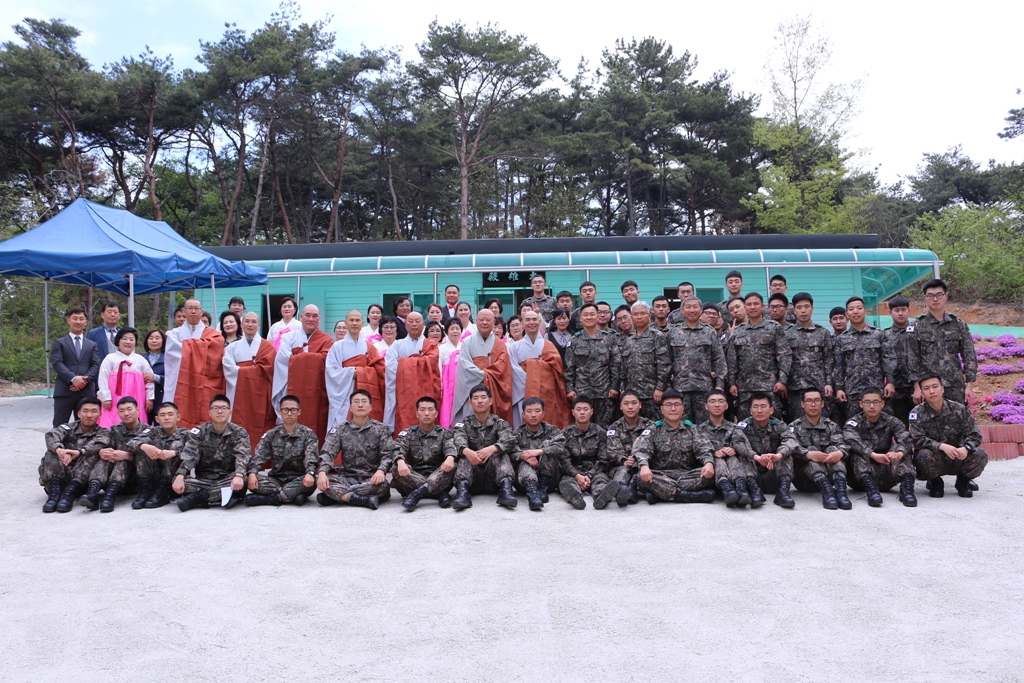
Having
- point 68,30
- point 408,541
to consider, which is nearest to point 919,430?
point 408,541

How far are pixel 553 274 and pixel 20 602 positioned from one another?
34.8 feet

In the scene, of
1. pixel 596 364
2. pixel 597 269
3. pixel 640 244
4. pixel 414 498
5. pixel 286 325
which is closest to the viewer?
pixel 414 498

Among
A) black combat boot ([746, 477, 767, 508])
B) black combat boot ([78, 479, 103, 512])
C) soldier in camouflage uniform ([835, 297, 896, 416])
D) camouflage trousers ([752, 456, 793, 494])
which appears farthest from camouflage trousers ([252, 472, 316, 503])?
soldier in camouflage uniform ([835, 297, 896, 416])

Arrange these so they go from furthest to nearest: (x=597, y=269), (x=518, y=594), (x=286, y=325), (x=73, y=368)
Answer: (x=597, y=269) < (x=286, y=325) < (x=73, y=368) < (x=518, y=594)

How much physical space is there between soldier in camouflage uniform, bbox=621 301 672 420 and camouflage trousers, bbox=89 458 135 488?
13.8 ft

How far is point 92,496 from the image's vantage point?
5438 mm

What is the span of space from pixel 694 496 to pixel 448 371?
101 inches

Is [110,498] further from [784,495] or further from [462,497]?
[784,495]

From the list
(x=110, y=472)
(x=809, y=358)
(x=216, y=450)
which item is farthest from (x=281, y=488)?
(x=809, y=358)

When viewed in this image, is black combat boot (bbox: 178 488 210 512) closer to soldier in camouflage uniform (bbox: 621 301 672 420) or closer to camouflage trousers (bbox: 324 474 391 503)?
camouflage trousers (bbox: 324 474 391 503)

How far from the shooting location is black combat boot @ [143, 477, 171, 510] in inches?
216

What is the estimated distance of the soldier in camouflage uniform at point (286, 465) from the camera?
5.50 m

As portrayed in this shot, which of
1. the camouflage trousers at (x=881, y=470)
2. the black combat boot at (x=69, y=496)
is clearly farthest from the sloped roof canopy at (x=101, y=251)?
the camouflage trousers at (x=881, y=470)

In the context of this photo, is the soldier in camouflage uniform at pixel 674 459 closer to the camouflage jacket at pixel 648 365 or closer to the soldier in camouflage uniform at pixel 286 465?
the camouflage jacket at pixel 648 365
